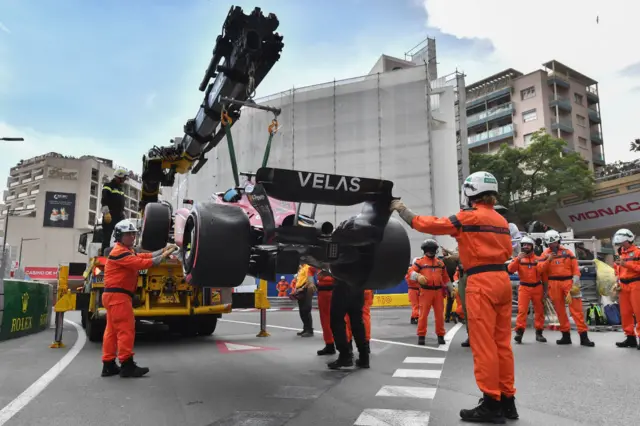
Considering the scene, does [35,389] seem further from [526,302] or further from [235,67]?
[526,302]

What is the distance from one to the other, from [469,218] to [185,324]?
287 inches

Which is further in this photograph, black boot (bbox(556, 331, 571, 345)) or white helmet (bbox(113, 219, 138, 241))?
black boot (bbox(556, 331, 571, 345))

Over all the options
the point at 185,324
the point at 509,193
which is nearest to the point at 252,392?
the point at 185,324

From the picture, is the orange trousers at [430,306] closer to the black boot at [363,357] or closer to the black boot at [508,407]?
the black boot at [363,357]

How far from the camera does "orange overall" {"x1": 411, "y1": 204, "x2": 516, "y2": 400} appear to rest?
4.01 meters

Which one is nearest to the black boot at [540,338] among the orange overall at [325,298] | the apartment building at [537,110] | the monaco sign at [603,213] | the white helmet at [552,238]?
the white helmet at [552,238]

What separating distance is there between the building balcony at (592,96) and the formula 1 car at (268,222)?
5863 cm

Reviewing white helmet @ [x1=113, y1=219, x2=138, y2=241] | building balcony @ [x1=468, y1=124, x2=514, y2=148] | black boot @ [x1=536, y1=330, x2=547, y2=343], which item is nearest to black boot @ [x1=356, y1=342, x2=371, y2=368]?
white helmet @ [x1=113, y1=219, x2=138, y2=241]

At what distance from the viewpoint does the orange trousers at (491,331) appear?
3980 millimetres

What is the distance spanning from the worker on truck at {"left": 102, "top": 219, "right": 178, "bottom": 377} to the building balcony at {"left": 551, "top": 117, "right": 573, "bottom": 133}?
5119cm

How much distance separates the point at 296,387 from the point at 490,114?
53.2m

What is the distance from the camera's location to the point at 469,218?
4262 mm

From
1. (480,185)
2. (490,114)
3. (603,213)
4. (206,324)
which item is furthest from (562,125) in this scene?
(480,185)

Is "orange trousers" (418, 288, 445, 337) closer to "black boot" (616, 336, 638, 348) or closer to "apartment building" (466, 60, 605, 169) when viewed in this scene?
"black boot" (616, 336, 638, 348)
